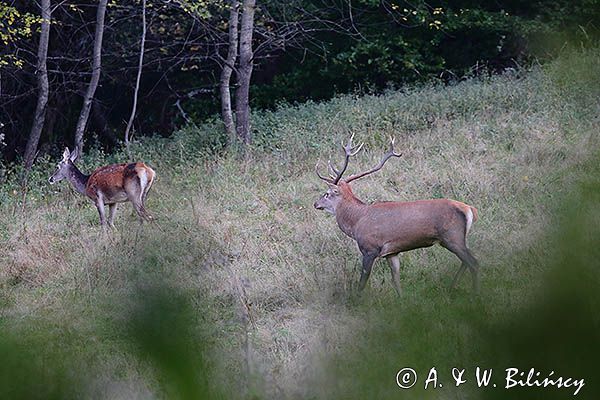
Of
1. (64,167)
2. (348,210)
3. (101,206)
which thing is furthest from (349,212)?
(64,167)

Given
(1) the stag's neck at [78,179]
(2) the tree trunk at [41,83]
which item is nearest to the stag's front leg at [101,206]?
(1) the stag's neck at [78,179]

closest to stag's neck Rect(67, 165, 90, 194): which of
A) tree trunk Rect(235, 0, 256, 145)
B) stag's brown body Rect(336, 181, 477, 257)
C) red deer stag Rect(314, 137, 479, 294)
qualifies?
tree trunk Rect(235, 0, 256, 145)

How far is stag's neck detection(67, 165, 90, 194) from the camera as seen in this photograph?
13.2 m

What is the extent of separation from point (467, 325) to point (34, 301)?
831 centimetres

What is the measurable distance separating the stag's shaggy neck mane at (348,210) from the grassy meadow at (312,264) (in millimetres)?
370

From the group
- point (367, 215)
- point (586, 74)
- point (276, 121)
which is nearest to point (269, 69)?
point (276, 121)

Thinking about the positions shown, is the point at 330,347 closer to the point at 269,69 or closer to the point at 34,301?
the point at 34,301

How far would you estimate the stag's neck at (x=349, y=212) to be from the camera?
8422 millimetres

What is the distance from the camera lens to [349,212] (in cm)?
854

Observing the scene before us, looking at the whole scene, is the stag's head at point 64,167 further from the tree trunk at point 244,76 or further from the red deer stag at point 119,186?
the tree trunk at point 244,76

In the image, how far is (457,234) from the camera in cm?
766

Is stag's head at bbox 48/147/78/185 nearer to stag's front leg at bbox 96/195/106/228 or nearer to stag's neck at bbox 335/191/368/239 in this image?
stag's front leg at bbox 96/195/106/228

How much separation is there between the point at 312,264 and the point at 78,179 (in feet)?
18.7

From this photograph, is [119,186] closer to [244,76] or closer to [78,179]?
[78,179]
